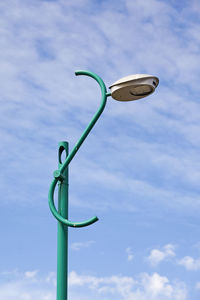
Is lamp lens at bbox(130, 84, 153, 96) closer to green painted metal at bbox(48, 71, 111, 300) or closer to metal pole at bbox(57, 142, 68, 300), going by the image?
green painted metal at bbox(48, 71, 111, 300)

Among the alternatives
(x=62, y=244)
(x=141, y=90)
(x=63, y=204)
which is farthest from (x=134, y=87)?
(x=62, y=244)

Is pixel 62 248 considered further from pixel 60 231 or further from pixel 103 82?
pixel 103 82

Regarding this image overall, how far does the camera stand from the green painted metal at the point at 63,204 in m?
7.59

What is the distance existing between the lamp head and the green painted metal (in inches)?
6.6

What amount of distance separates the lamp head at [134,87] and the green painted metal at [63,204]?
0.55 feet

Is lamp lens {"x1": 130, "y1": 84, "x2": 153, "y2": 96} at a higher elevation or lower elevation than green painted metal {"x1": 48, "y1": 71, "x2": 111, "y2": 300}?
higher

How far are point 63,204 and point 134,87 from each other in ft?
5.70

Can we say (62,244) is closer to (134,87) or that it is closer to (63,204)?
(63,204)

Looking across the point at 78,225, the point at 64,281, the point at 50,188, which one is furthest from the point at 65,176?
the point at 64,281

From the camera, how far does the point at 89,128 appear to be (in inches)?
315

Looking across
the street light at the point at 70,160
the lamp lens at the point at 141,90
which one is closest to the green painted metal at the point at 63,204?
the street light at the point at 70,160

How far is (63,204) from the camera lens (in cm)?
792

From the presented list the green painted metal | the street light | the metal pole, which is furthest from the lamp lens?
the metal pole

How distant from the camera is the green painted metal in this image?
759 centimetres
